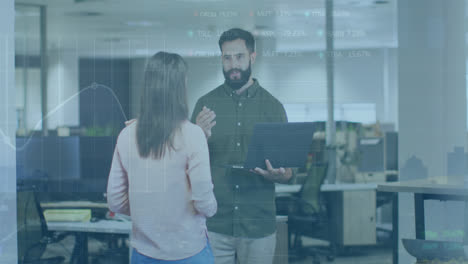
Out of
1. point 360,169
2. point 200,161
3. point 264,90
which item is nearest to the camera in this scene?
point 200,161

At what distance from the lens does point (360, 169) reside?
490cm

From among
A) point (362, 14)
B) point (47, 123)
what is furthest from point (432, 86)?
point (47, 123)

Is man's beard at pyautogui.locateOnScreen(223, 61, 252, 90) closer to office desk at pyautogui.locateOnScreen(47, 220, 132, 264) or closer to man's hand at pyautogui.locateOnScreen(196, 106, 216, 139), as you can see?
man's hand at pyautogui.locateOnScreen(196, 106, 216, 139)

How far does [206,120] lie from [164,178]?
398mm

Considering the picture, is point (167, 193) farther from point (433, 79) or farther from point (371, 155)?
point (371, 155)

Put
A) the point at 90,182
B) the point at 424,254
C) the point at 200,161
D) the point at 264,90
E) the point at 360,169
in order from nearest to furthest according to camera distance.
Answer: the point at 200,161 → the point at 424,254 → the point at 264,90 → the point at 90,182 → the point at 360,169

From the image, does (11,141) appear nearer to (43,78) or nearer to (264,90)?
(43,78)

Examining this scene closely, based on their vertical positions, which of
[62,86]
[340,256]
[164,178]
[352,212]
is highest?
[62,86]

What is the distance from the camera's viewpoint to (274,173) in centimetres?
Result: 245

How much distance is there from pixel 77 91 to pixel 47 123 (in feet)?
0.81

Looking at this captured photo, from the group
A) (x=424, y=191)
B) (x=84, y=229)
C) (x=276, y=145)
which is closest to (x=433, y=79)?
(x=424, y=191)

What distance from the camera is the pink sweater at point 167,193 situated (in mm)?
2176

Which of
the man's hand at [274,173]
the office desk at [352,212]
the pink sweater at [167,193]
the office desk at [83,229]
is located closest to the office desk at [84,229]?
the office desk at [83,229]

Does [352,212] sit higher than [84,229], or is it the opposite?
[84,229]
